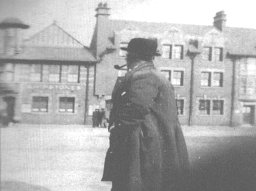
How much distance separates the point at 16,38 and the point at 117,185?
1.12 metres

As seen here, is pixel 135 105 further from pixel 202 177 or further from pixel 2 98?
pixel 202 177

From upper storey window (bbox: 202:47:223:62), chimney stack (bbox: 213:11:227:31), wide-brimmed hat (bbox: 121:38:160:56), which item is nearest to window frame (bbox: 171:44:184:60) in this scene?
upper storey window (bbox: 202:47:223:62)

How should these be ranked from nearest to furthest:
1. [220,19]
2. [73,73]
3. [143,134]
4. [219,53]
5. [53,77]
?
[143,134]
[220,19]
[219,53]
[53,77]
[73,73]

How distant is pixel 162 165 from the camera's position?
2350 millimetres

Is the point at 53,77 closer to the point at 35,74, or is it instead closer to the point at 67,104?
the point at 35,74

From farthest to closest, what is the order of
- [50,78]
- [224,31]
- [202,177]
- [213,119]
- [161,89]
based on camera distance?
[224,31], [50,78], [213,119], [202,177], [161,89]

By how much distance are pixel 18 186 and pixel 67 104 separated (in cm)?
1318

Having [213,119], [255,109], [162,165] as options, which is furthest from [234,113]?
[162,165]

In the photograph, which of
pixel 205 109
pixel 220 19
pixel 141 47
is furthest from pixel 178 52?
pixel 141 47

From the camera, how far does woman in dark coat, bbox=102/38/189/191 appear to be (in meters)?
2.14

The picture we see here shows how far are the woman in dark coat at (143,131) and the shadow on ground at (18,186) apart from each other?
990mm

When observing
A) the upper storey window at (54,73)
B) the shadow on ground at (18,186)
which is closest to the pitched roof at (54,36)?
the shadow on ground at (18,186)

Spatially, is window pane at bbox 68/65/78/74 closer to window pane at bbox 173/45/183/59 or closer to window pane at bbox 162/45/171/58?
window pane at bbox 162/45/171/58

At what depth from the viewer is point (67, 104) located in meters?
16.1
